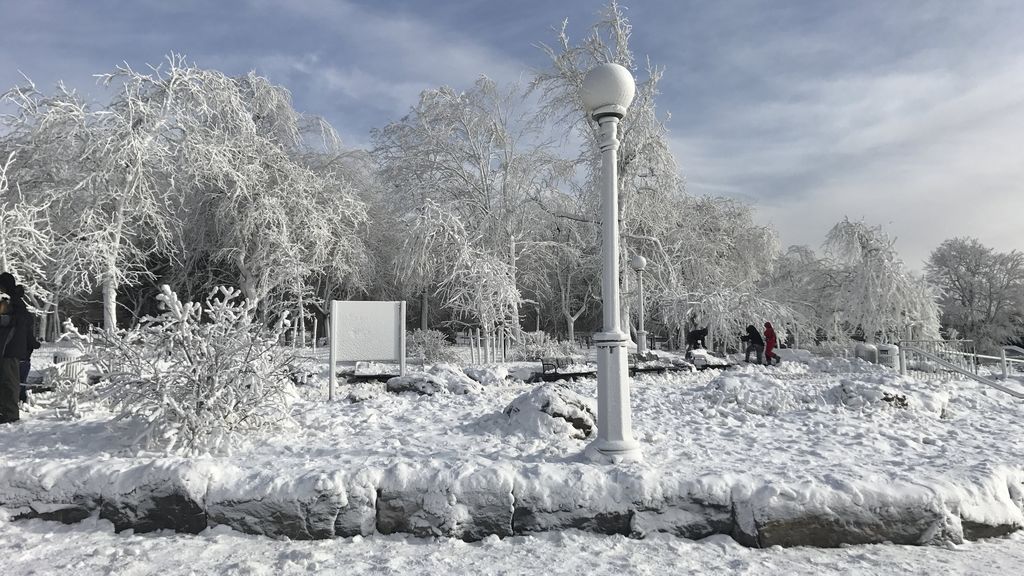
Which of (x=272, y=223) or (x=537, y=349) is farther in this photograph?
(x=272, y=223)

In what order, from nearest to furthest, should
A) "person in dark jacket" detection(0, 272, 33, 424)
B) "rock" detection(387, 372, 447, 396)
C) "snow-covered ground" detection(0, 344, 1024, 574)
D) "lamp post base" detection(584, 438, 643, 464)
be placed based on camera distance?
"snow-covered ground" detection(0, 344, 1024, 574) → "lamp post base" detection(584, 438, 643, 464) → "person in dark jacket" detection(0, 272, 33, 424) → "rock" detection(387, 372, 447, 396)

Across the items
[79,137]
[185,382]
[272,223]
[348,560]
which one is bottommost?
[348,560]

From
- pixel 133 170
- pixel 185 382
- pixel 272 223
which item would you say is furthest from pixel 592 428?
pixel 272 223

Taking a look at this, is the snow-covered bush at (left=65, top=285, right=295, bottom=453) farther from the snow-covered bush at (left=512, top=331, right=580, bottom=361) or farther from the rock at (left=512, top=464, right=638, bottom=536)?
the snow-covered bush at (left=512, top=331, right=580, bottom=361)

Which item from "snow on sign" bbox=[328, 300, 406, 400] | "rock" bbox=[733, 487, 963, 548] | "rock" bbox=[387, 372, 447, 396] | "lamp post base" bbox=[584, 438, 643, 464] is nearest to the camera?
"rock" bbox=[733, 487, 963, 548]

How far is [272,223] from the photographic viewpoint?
17703mm

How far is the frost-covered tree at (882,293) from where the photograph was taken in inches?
890

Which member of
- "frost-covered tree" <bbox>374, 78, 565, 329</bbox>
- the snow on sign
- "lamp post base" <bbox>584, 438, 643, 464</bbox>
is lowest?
"lamp post base" <bbox>584, 438, 643, 464</bbox>

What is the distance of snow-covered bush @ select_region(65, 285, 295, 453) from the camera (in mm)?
4605

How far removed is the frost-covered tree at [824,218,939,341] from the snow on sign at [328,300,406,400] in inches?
828

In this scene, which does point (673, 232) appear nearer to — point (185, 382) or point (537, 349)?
point (537, 349)

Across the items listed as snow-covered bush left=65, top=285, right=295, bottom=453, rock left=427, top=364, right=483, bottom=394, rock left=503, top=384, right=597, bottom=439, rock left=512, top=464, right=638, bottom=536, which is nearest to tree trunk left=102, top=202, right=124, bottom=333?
rock left=427, top=364, right=483, bottom=394

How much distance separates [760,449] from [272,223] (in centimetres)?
1626

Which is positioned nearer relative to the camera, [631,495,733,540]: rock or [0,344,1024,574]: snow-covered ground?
[0,344,1024,574]: snow-covered ground
